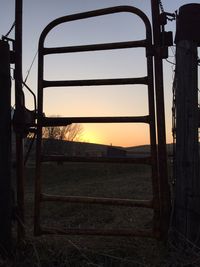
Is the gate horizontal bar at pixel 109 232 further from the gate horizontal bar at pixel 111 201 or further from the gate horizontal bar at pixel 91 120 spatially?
the gate horizontal bar at pixel 91 120

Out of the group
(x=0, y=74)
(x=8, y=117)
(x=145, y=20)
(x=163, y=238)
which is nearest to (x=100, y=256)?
(x=163, y=238)

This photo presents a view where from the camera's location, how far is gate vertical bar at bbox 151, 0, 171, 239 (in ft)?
12.7

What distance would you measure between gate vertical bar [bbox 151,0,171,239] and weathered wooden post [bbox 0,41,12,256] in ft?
4.18

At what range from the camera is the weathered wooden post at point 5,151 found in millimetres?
→ 3811

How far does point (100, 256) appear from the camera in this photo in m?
3.55

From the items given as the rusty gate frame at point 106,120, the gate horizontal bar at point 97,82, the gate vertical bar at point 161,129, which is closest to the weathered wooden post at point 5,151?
the rusty gate frame at point 106,120

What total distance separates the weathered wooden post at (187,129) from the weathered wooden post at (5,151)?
4.53 feet

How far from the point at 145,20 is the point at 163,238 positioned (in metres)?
1.87

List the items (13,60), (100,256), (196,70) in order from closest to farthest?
(100,256) < (196,70) < (13,60)

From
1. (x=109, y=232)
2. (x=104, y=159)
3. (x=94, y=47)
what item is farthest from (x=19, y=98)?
(x=109, y=232)

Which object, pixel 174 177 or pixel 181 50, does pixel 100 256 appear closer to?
pixel 174 177

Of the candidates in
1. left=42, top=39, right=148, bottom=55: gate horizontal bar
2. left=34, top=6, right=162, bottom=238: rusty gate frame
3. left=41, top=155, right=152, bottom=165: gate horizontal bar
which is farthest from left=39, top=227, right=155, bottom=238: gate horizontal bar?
left=42, top=39, right=148, bottom=55: gate horizontal bar

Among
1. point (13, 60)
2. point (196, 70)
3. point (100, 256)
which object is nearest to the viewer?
point (100, 256)

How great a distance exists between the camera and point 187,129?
3.79 metres
